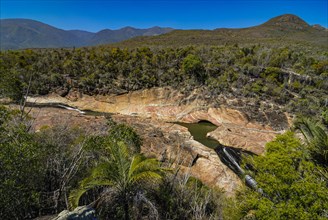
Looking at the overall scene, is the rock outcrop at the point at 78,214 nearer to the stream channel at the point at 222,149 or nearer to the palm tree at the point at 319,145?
the stream channel at the point at 222,149

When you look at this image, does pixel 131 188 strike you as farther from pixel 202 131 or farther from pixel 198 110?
pixel 198 110

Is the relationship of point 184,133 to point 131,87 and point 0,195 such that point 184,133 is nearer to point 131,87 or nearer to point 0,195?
point 131,87

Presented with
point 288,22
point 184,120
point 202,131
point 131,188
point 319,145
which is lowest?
point 202,131

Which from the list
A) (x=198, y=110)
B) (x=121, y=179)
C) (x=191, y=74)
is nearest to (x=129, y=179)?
(x=121, y=179)

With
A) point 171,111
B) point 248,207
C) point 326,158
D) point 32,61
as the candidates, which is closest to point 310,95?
point 171,111

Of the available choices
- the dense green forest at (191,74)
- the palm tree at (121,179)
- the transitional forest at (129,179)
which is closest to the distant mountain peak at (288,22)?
the dense green forest at (191,74)

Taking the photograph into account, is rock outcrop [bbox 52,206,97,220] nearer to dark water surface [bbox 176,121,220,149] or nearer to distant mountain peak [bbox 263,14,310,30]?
dark water surface [bbox 176,121,220,149]

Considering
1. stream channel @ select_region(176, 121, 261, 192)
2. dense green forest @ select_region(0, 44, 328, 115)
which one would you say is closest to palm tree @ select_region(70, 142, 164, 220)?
stream channel @ select_region(176, 121, 261, 192)
